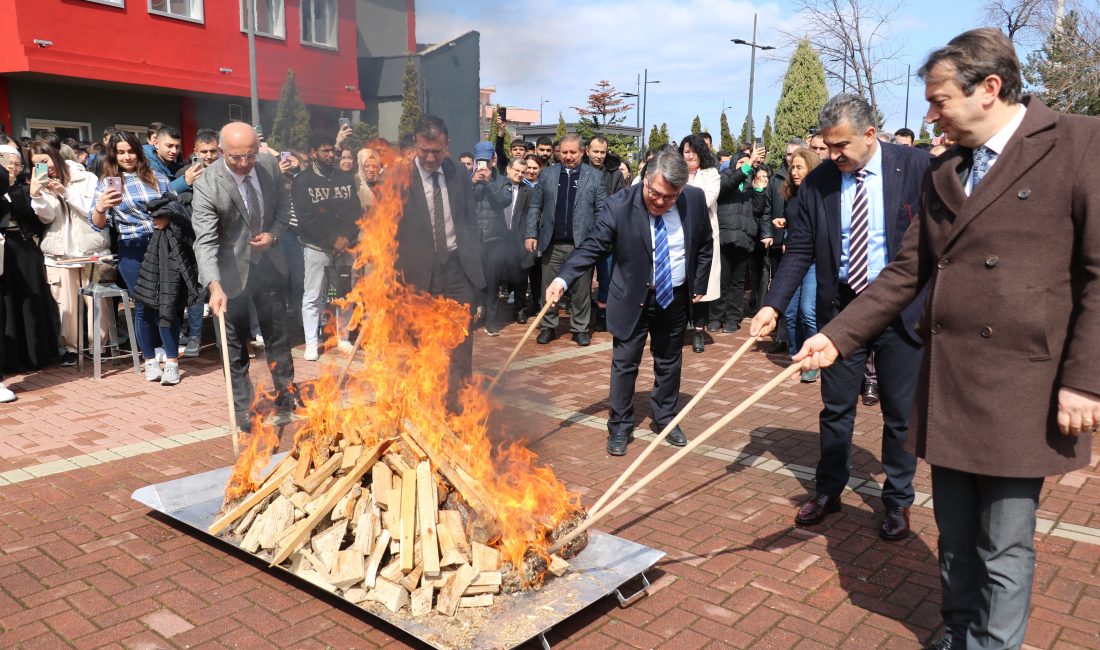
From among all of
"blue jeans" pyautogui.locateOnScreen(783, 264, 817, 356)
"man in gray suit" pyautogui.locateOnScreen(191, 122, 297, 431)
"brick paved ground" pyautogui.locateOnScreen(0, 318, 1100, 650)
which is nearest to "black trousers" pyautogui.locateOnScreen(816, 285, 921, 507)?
"brick paved ground" pyautogui.locateOnScreen(0, 318, 1100, 650)

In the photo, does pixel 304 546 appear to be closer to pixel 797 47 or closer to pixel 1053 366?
pixel 1053 366

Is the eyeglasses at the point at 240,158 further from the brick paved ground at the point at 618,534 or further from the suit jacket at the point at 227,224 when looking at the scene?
the brick paved ground at the point at 618,534

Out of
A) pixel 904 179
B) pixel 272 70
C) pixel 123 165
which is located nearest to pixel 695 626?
pixel 904 179

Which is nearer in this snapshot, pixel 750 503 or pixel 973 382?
pixel 973 382

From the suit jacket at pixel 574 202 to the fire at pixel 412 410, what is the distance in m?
4.60

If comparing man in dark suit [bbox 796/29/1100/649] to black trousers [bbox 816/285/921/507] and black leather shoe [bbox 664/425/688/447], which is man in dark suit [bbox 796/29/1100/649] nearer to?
black trousers [bbox 816/285/921/507]

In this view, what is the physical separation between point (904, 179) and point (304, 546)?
3.66 metres

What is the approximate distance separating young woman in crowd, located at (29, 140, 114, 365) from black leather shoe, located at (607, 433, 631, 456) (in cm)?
588

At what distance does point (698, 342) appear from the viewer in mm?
9562

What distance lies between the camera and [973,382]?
282cm

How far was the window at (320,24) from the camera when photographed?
516 centimetres

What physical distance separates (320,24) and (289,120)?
1.07 m

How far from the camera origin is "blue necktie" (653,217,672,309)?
5.81 metres

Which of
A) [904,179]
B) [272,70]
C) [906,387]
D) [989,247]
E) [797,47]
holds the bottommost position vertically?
[906,387]
